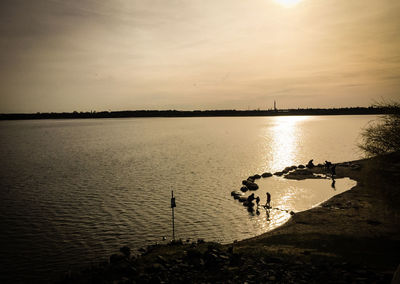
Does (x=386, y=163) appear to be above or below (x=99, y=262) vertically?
above

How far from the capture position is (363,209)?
26344mm

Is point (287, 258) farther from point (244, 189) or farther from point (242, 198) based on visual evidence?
point (244, 189)

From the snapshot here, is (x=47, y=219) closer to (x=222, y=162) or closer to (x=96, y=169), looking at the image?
(x=96, y=169)

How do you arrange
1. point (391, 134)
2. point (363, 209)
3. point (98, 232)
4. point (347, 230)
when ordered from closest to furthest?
point (347, 230), point (98, 232), point (363, 209), point (391, 134)

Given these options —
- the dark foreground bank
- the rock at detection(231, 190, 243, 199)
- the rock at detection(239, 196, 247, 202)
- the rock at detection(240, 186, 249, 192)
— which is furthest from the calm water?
the dark foreground bank

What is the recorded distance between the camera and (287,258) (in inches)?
629

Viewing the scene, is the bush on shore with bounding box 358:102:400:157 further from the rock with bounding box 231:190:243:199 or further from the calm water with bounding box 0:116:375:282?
the rock with bounding box 231:190:243:199

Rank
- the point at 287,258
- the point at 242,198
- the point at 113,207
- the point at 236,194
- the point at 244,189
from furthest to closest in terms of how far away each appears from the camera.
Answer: the point at 244,189 → the point at 236,194 → the point at 242,198 → the point at 113,207 → the point at 287,258

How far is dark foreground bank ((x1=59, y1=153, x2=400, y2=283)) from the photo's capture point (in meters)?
13.8

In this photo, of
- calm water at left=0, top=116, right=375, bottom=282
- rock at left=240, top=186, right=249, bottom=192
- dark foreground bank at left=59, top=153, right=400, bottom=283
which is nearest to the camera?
dark foreground bank at left=59, top=153, right=400, bottom=283

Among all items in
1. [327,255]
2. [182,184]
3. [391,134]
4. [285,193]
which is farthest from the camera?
[182,184]

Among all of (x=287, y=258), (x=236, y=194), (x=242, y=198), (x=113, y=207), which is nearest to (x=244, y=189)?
(x=236, y=194)

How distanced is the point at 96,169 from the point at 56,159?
1878 cm

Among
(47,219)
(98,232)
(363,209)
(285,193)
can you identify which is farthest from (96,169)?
(363,209)
